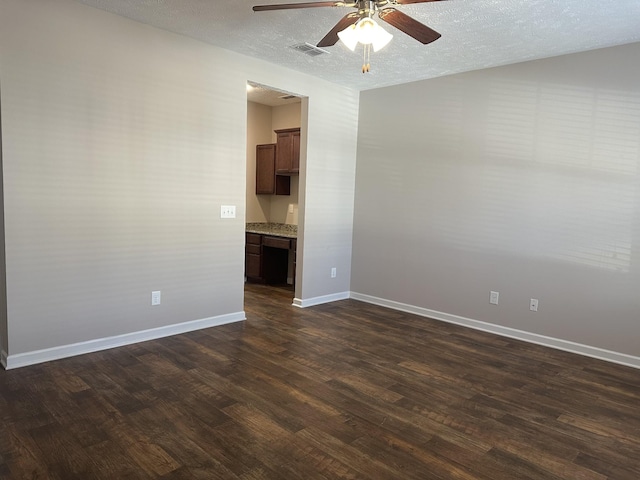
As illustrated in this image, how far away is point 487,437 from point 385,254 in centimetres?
304

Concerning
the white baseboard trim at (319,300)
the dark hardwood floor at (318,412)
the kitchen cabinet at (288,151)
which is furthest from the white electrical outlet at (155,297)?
the kitchen cabinet at (288,151)

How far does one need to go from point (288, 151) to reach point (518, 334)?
12.6 feet

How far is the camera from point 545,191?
4.05 meters

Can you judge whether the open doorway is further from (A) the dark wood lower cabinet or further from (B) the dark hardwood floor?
(B) the dark hardwood floor

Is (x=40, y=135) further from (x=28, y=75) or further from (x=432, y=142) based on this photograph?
(x=432, y=142)

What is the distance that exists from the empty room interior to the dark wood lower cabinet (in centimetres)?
98

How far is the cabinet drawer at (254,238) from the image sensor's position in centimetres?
623

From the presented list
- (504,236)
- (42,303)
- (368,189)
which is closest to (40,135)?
(42,303)

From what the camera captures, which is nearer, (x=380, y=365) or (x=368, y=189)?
(x=380, y=365)

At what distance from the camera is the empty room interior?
2420 mm

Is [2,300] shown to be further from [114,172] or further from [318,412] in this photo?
[318,412]

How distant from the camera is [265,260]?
630 centimetres

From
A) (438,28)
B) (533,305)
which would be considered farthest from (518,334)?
(438,28)

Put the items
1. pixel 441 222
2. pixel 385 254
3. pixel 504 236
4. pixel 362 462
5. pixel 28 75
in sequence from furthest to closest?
1. pixel 385 254
2. pixel 441 222
3. pixel 504 236
4. pixel 28 75
5. pixel 362 462
